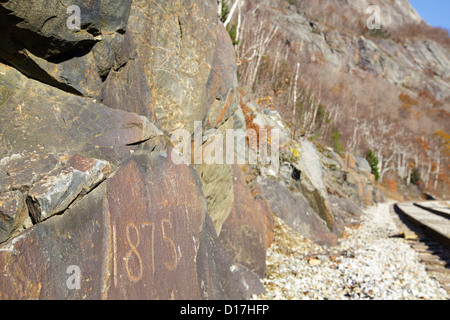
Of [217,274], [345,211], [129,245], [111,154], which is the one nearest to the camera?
[129,245]

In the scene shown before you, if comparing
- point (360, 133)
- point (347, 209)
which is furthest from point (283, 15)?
point (347, 209)

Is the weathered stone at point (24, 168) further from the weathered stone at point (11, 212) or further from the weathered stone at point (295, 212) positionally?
the weathered stone at point (295, 212)

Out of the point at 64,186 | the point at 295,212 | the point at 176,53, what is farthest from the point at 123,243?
the point at 295,212

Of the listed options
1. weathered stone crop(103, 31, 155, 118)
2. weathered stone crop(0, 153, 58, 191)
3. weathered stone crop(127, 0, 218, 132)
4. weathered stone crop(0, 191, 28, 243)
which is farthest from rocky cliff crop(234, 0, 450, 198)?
weathered stone crop(0, 191, 28, 243)

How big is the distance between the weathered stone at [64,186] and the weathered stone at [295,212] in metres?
5.52

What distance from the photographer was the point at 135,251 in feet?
8.64

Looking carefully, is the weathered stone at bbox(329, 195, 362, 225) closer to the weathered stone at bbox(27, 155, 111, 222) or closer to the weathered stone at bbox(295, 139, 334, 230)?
the weathered stone at bbox(295, 139, 334, 230)

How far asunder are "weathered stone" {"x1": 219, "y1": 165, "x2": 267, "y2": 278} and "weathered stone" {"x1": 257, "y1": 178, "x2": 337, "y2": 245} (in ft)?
4.93

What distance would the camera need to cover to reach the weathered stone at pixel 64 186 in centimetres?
202

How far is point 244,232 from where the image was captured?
17.9 ft

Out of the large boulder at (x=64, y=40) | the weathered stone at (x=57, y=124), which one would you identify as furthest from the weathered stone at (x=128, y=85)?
the weathered stone at (x=57, y=124)

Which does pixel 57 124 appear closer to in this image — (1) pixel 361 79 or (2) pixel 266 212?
(2) pixel 266 212

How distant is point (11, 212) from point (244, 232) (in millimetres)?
4045
